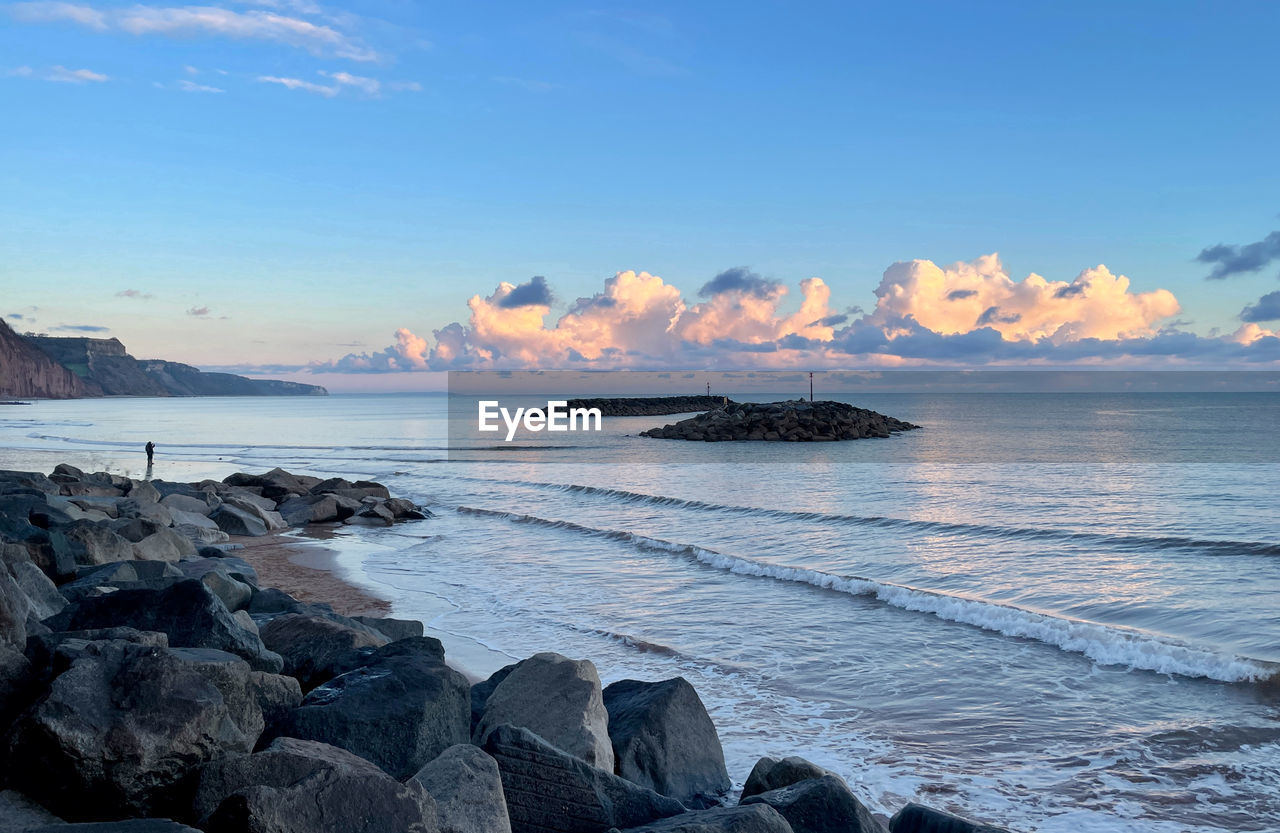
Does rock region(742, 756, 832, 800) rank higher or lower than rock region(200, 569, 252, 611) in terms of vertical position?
lower

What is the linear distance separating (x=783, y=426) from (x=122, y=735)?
5636 centimetres

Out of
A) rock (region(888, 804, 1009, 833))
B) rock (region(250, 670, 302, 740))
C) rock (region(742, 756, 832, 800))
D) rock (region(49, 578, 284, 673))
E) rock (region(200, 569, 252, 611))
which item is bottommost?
rock (region(742, 756, 832, 800))

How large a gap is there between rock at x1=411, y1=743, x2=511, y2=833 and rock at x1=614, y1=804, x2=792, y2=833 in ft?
2.19

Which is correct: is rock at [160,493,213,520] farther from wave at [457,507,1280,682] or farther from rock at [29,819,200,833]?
rock at [29,819,200,833]

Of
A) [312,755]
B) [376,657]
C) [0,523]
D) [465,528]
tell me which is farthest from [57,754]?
[465,528]

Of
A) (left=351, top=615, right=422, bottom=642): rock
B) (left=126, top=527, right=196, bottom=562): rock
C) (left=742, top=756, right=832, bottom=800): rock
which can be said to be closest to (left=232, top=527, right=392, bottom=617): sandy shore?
(left=126, top=527, right=196, bottom=562): rock

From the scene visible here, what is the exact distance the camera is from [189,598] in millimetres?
6191

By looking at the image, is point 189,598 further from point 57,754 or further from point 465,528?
point 465,528

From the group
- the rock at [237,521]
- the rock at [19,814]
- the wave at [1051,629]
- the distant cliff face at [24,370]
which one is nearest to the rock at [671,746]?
the rock at [19,814]

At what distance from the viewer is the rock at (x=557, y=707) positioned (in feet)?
18.7

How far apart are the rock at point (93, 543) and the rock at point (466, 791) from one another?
8.00m

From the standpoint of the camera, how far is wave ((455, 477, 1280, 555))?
1690cm

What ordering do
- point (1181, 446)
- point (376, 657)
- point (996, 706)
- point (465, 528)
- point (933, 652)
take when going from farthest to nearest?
1. point (1181, 446)
2. point (465, 528)
3. point (933, 652)
4. point (996, 706)
5. point (376, 657)

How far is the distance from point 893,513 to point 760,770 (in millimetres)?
18058
